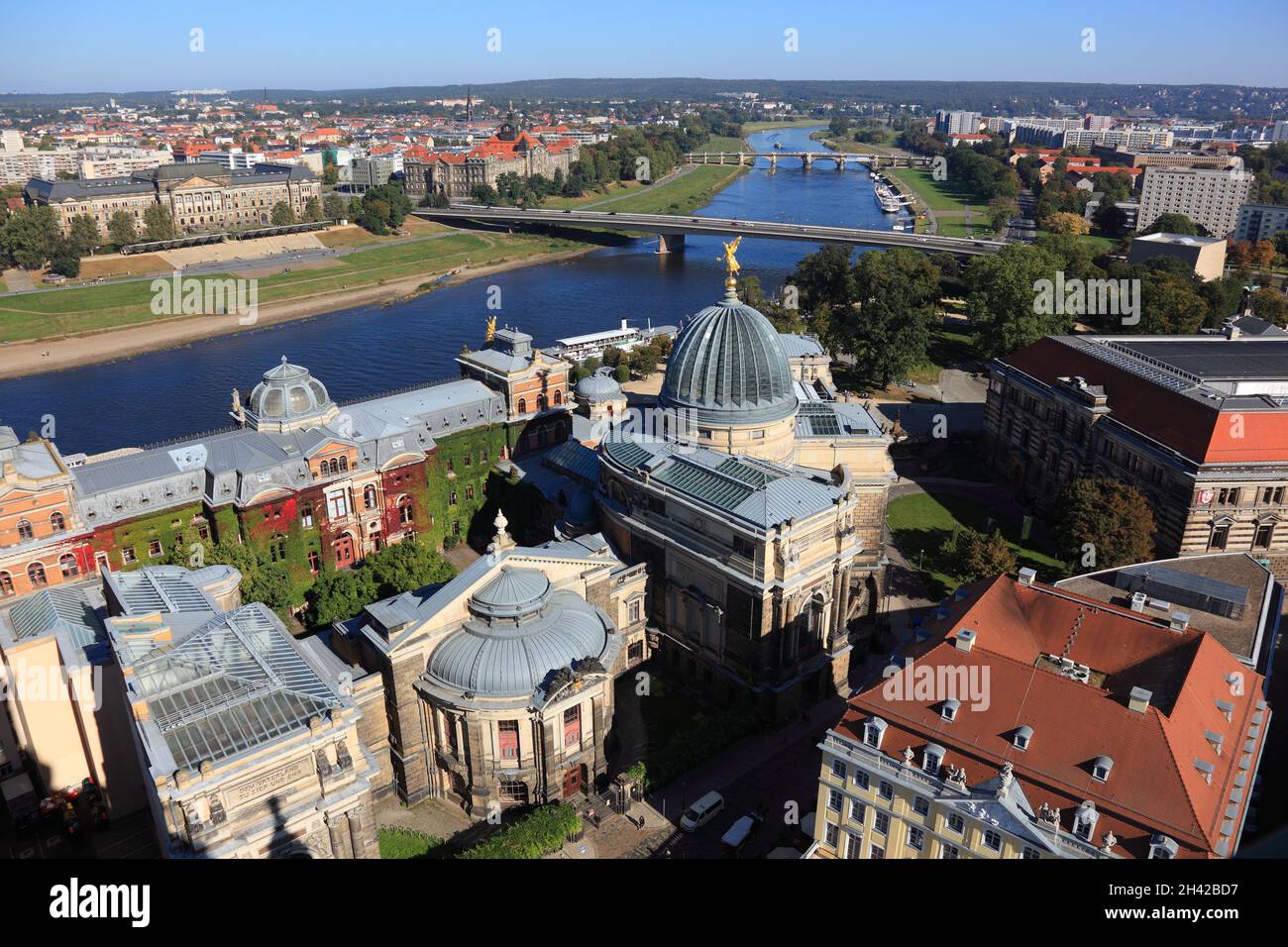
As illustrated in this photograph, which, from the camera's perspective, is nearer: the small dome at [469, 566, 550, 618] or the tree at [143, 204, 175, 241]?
the small dome at [469, 566, 550, 618]

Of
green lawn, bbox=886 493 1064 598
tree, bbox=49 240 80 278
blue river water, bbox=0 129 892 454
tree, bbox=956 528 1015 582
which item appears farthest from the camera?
tree, bbox=49 240 80 278

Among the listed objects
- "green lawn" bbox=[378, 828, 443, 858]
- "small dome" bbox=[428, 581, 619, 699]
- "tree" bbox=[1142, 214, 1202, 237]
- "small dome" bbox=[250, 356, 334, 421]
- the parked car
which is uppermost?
"tree" bbox=[1142, 214, 1202, 237]

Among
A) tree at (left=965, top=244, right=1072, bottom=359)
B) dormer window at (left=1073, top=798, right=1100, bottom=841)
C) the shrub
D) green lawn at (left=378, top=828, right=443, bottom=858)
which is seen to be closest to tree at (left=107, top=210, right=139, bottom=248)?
tree at (left=965, top=244, right=1072, bottom=359)

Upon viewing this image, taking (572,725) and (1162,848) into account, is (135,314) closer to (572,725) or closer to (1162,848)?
(572,725)

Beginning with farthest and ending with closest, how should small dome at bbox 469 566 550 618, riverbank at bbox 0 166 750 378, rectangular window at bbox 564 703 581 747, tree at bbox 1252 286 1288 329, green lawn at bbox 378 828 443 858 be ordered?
1. riverbank at bbox 0 166 750 378
2. tree at bbox 1252 286 1288 329
3. rectangular window at bbox 564 703 581 747
4. small dome at bbox 469 566 550 618
5. green lawn at bbox 378 828 443 858

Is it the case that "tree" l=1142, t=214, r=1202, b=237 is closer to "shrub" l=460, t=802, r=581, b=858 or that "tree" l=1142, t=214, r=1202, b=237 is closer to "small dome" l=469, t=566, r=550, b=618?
"small dome" l=469, t=566, r=550, b=618

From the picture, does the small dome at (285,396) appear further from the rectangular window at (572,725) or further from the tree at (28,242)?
the tree at (28,242)

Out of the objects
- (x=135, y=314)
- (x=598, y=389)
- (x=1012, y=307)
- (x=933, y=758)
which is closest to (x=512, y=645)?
(x=933, y=758)
